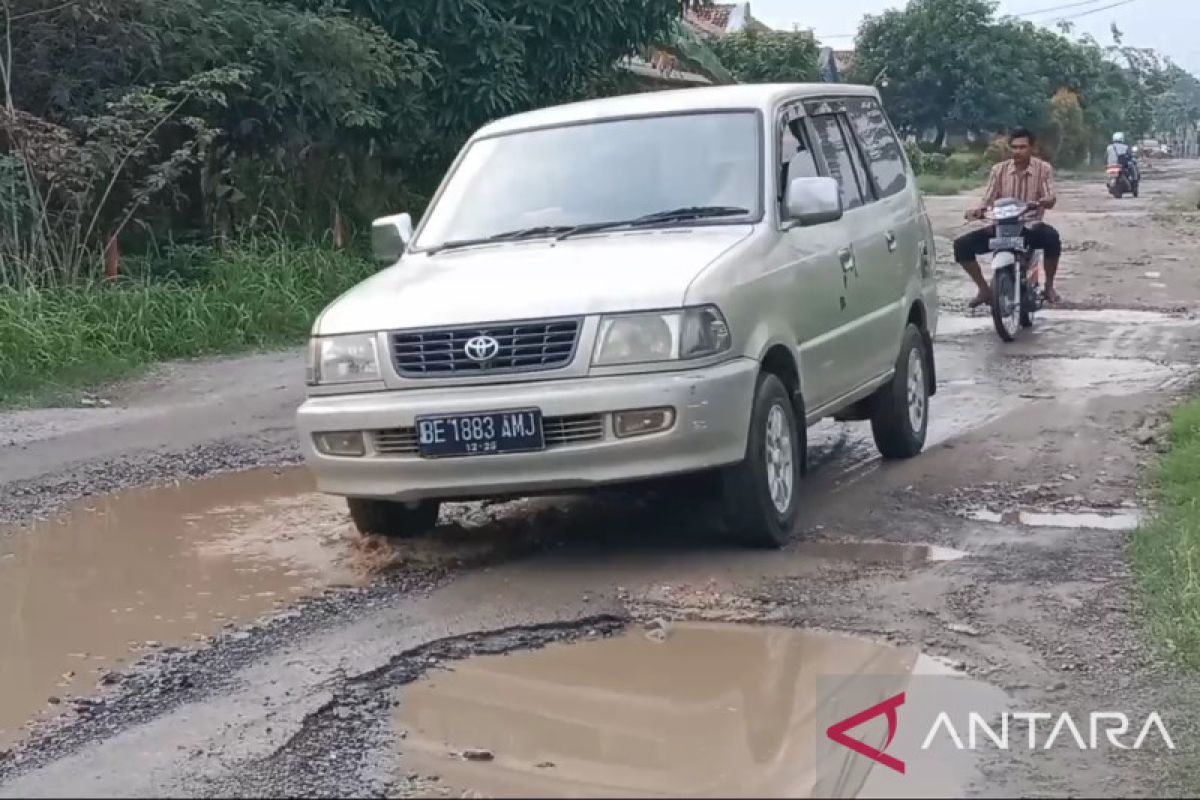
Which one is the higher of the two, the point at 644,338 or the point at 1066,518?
the point at 644,338

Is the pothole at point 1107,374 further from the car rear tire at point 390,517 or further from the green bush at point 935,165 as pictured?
the green bush at point 935,165

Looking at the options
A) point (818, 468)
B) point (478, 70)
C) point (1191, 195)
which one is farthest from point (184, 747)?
point (1191, 195)

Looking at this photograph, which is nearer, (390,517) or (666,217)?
(390,517)

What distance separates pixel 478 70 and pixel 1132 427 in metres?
8.67

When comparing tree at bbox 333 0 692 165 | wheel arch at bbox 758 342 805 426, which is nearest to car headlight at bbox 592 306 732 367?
wheel arch at bbox 758 342 805 426

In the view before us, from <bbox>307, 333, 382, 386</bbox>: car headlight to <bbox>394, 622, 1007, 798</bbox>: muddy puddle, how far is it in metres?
1.47

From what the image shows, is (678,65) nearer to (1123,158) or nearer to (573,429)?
(1123,158)

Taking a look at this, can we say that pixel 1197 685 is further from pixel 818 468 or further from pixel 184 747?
pixel 818 468

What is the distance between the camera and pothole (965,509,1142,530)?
22.3ft

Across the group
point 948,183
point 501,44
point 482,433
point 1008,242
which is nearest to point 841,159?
point 482,433

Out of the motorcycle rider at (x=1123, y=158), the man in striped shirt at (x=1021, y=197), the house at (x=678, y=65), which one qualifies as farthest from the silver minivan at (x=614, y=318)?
the motorcycle rider at (x=1123, y=158)

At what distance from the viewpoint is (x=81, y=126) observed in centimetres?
1289

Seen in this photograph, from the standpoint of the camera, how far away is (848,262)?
745cm

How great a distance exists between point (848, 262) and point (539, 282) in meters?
1.87
